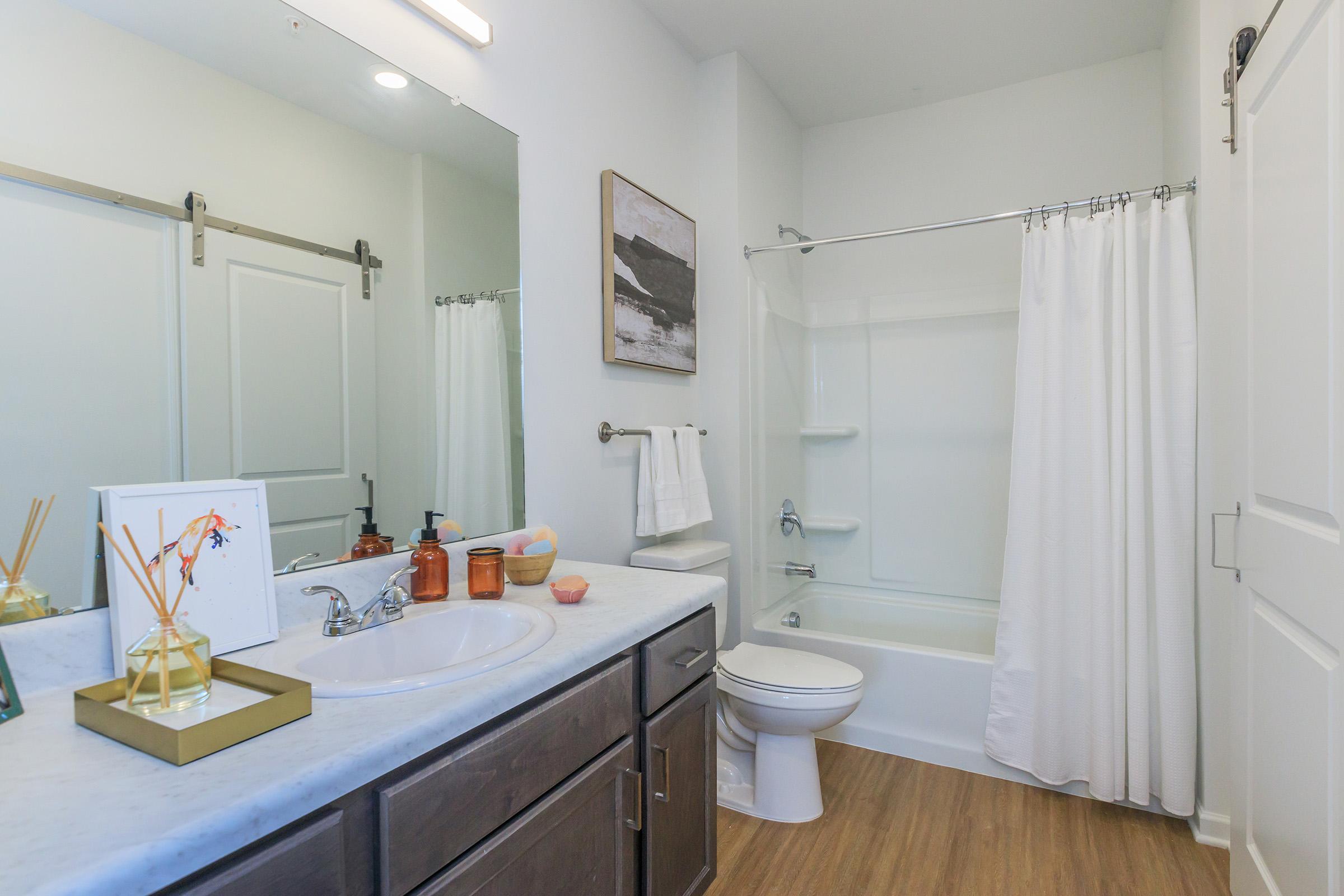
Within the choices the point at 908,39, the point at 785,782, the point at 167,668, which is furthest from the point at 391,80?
the point at 785,782

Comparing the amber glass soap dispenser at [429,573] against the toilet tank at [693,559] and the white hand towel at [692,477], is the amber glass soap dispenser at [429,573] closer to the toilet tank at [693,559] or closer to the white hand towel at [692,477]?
the toilet tank at [693,559]

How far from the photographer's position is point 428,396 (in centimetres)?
148

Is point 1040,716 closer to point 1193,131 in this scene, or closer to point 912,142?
point 1193,131

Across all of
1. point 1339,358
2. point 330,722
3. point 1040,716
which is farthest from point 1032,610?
point 330,722

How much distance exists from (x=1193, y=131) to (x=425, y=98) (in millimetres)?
2153

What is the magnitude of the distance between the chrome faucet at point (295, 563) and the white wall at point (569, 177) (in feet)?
2.07

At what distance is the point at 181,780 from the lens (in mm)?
631

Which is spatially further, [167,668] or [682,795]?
[682,795]

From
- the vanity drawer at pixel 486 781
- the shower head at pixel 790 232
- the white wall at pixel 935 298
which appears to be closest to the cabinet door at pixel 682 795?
the vanity drawer at pixel 486 781

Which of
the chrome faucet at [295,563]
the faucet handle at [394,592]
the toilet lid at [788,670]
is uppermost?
the chrome faucet at [295,563]

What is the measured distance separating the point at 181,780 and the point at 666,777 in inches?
33.9

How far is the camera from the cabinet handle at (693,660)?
136 centimetres

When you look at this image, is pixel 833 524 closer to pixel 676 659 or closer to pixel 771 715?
pixel 771 715

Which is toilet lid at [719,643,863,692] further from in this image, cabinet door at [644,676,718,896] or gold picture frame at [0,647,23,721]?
gold picture frame at [0,647,23,721]
